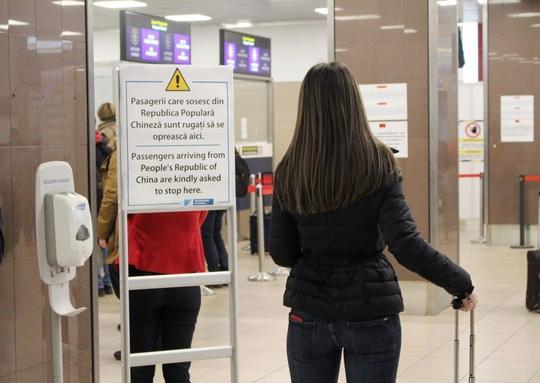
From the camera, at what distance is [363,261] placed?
9.86ft

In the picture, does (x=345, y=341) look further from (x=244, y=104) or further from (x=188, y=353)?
(x=244, y=104)

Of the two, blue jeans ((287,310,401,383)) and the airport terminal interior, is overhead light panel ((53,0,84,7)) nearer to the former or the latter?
the airport terminal interior

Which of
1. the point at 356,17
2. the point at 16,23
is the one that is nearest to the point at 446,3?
the point at 356,17

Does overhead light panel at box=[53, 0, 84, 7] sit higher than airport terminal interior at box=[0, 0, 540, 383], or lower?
higher

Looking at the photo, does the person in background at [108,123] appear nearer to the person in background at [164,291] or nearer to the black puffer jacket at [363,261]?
the person in background at [164,291]

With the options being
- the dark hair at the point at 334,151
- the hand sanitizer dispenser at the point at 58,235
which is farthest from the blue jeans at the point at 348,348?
the hand sanitizer dispenser at the point at 58,235

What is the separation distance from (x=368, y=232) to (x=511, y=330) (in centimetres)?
498

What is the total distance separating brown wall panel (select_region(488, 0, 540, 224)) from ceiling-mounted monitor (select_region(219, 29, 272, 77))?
10.7ft

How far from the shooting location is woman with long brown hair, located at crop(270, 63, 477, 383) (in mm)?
2953

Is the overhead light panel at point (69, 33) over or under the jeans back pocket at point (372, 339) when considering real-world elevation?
over

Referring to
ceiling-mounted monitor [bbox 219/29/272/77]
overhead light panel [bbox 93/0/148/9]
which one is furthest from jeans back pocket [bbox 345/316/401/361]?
overhead light panel [bbox 93/0/148/9]

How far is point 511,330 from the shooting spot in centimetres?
764

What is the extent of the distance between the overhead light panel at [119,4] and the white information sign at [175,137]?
1268 cm

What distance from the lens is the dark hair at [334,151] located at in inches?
117
